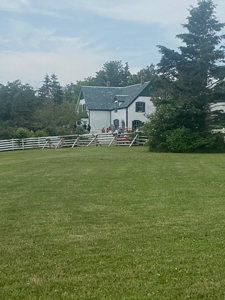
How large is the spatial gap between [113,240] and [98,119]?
1829 inches

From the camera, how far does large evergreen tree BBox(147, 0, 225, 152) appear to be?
23.4 metres

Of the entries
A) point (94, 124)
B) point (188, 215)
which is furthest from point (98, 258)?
point (94, 124)

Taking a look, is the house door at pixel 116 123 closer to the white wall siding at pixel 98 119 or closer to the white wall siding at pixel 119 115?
the white wall siding at pixel 119 115

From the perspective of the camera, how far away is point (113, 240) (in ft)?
18.0

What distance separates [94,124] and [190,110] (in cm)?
2911

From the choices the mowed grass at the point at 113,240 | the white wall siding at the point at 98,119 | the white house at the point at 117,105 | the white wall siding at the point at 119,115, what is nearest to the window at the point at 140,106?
the white house at the point at 117,105

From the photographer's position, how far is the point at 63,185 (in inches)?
416

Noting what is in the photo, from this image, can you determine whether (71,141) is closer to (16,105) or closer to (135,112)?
(16,105)

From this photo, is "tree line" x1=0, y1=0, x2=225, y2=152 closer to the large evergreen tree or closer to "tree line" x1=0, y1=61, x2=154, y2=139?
the large evergreen tree

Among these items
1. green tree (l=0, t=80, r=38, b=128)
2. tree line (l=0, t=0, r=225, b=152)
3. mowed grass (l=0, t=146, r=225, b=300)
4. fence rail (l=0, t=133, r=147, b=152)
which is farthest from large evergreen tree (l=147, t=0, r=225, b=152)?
green tree (l=0, t=80, r=38, b=128)

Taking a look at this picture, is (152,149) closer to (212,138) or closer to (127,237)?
(212,138)

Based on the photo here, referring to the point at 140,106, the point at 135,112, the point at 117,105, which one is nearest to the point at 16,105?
the point at 117,105

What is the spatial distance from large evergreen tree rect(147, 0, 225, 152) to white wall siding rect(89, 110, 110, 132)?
2661 centimetres

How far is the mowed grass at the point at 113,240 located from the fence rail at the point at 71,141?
20.4 meters
